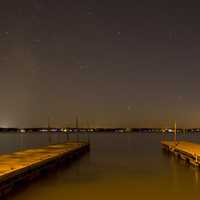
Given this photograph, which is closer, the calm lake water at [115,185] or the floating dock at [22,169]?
the floating dock at [22,169]

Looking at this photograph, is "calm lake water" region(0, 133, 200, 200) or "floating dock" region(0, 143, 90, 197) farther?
"calm lake water" region(0, 133, 200, 200)

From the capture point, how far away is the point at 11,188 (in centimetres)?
2322

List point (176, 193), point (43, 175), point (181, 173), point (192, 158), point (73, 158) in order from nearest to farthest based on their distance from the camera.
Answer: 1. point (176, 193)
2. point (43, 175)
3. point (181, 173)
4. point (192, 158)
5. point (73, 158)

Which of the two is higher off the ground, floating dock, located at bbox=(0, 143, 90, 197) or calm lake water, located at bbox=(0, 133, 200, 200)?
floating dock, located at bbox=(0, 143, 90, 197)

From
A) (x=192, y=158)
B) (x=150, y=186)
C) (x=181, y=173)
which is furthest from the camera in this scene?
(x=192, y=158)

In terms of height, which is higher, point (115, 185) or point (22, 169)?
point (22, 169)

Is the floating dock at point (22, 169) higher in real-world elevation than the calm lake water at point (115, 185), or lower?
higher

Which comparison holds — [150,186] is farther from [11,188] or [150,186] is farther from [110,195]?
[11,188]

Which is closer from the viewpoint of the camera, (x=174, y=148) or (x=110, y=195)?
(x=110, y=195)

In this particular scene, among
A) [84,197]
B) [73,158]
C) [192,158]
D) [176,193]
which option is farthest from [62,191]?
[73,158]

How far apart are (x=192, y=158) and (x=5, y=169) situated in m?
20.6

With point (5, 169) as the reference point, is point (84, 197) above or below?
below

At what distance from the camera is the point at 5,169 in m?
23.7

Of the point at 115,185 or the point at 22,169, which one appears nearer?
the point at 22,169
